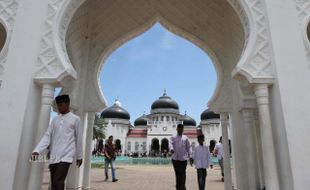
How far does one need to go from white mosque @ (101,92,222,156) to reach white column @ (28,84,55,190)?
48311 mm

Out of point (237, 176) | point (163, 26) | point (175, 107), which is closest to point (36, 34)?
point (163, 26)

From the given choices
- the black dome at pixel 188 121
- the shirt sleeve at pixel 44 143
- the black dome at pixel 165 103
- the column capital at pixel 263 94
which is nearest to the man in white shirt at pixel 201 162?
the column capital at pixel 263 94

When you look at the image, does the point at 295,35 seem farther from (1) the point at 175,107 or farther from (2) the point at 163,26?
(1) the point at 175,107

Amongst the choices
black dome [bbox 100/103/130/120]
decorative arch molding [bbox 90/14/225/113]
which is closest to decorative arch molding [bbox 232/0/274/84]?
decorative arch molding [bbox 90/14/225/113]

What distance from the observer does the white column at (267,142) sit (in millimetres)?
4324

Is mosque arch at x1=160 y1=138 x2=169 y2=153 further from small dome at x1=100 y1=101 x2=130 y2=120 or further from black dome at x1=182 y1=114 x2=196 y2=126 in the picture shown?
small dome at x1=100 y1=101 x2=130 y2=120

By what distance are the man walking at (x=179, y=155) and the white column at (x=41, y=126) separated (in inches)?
108

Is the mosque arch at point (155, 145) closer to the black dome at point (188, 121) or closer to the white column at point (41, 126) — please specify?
the black dome at point (188, 121)

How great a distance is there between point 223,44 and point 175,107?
47.8m

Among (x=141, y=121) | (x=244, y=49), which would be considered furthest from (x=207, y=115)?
(x=244, y=49)

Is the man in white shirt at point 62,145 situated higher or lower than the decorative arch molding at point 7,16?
lower

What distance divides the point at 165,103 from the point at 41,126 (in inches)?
1989

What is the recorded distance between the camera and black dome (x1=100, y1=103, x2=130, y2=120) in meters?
55.7

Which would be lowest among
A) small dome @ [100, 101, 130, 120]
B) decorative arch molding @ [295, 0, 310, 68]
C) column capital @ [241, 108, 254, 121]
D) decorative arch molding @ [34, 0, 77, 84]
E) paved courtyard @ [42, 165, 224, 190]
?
paved courtyard @ [42, 165, 224, 190]
